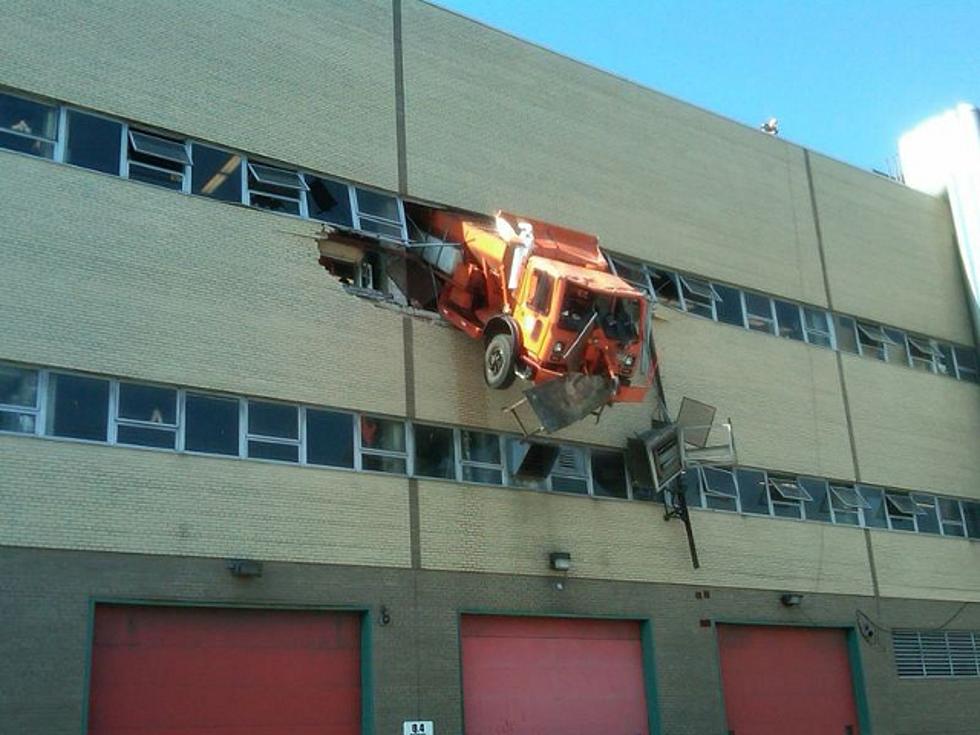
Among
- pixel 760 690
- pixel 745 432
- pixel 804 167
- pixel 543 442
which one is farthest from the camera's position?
pixel 804 167

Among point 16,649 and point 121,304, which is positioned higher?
point 121,304

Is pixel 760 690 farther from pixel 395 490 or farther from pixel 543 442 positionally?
pixel 395 490

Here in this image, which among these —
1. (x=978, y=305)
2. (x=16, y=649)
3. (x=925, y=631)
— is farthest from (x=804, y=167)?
(x=16, y=649)

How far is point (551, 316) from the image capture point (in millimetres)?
16734

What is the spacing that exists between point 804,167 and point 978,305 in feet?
20.0

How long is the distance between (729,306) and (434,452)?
8.46 m

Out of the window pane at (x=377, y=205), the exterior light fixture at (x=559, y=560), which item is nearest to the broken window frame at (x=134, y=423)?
the window pane at (x=377, y=205)

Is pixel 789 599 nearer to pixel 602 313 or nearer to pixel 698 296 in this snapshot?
pixel 698 296

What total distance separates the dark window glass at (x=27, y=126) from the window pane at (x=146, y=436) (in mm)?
3962

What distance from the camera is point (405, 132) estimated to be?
20.0 metres

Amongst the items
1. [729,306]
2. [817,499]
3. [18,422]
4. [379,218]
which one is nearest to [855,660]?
[817,499]

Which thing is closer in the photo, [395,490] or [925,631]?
[395,490]

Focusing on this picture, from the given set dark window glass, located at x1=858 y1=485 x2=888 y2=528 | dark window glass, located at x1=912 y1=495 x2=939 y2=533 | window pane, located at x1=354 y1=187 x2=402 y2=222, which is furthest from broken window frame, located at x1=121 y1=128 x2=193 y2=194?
dark window glass, located at x1=912 y1=495 x2=939 y2=533

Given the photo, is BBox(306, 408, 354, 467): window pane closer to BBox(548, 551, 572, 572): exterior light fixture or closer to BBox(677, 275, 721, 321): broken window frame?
BBox(548, 551, 572, 572): exterior light fixture
